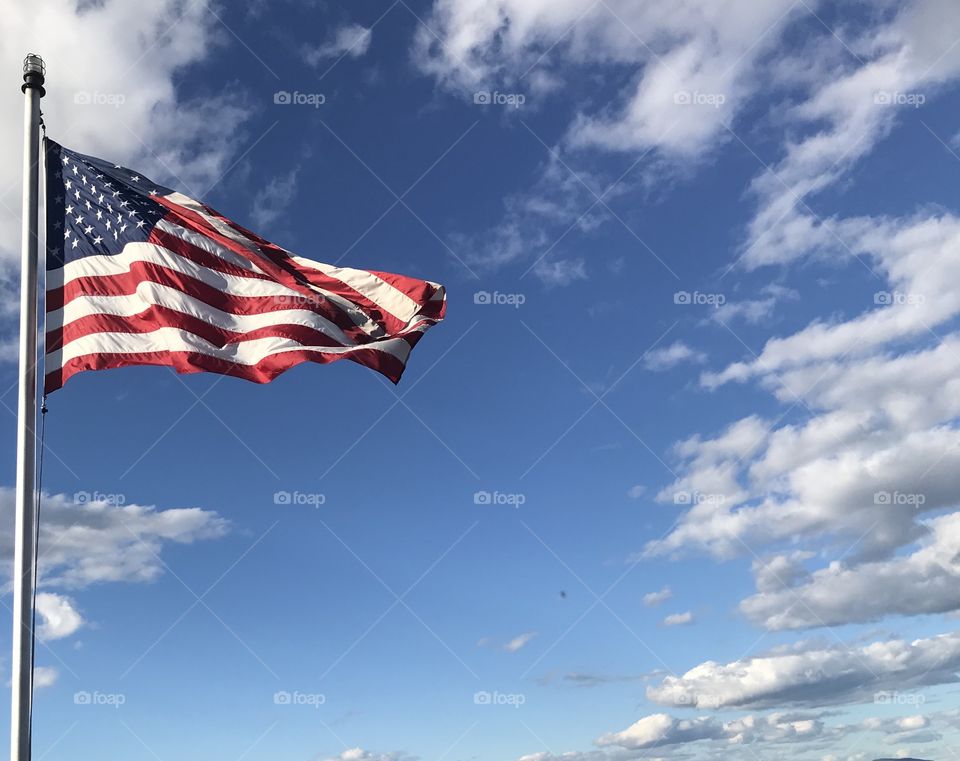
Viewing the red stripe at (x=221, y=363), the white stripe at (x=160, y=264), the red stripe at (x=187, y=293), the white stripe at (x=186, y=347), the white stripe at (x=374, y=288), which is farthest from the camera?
the white stripe at (x=374, y=288)

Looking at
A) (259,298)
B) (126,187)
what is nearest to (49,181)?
(126,187)

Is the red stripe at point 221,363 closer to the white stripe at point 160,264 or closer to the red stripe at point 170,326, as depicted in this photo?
the red stripe at point 170,326

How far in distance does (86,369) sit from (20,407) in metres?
1.40

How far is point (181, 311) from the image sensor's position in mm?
17078

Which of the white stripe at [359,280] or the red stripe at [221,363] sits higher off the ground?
the white stripe at [359,280]

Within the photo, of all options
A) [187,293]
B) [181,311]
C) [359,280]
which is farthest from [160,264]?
[359,280]

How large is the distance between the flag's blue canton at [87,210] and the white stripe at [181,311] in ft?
3.28

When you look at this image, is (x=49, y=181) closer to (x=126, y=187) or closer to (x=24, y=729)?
(x=126, y=187)

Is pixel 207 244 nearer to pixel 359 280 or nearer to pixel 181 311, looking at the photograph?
pixel 181 311

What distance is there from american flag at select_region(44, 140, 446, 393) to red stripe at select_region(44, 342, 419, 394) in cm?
2

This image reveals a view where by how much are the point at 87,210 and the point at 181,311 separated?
106 inches

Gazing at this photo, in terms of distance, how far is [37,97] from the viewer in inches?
645

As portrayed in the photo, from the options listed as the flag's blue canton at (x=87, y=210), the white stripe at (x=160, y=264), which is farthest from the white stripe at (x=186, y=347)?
the flag's blue canton at (x=87, y=210)

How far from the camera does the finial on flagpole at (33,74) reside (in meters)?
16.4
